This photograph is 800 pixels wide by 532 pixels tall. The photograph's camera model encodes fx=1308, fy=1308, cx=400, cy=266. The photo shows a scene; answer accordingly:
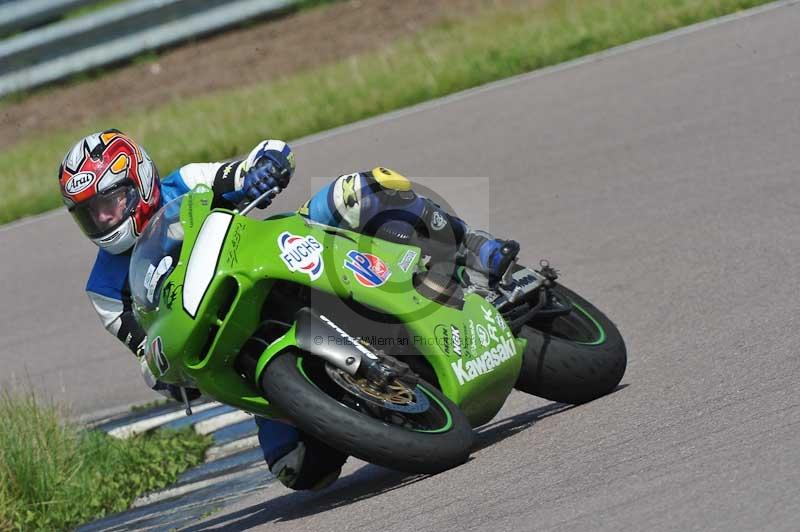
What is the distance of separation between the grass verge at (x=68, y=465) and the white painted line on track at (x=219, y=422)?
0.09 meters

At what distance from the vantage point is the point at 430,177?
9.46 metres

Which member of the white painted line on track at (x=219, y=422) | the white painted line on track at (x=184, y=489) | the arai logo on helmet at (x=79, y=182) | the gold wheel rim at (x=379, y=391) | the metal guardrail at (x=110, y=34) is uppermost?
the arai logo on helmet at (x=79, y=182)

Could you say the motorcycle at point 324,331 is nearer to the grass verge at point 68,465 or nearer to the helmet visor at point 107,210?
the helmet visor at point 107,210

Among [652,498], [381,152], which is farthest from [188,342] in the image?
[381,152]

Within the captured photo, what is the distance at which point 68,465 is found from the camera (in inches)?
251


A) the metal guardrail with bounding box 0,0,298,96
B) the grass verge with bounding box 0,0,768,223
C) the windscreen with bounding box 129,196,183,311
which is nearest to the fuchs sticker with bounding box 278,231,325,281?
the windscreen with bounding box 129,196,183,311

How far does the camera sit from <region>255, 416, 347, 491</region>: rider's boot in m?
4.99

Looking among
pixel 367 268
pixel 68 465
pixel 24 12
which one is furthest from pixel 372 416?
pixel 24 12

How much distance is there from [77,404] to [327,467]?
340cm

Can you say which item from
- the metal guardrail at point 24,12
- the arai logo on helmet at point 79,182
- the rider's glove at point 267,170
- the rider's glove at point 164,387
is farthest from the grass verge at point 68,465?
the metal guardrail at point 24,12

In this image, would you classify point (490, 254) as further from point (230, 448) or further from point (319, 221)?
point (230, 448)

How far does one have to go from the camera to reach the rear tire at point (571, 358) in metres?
5.17

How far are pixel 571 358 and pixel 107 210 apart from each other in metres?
1.91

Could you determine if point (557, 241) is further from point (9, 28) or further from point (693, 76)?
point (9, 28)
